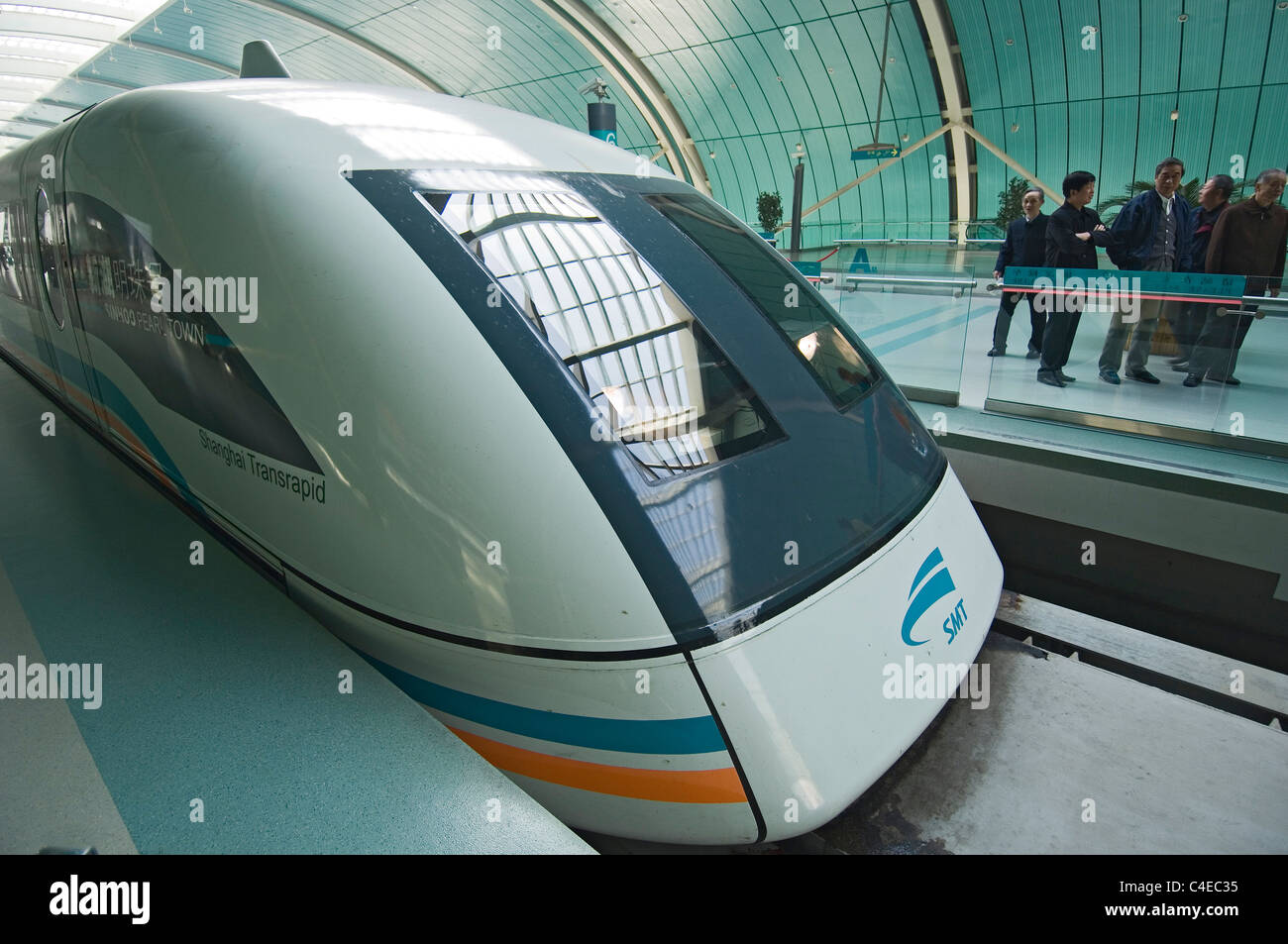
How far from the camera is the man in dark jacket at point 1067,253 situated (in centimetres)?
511

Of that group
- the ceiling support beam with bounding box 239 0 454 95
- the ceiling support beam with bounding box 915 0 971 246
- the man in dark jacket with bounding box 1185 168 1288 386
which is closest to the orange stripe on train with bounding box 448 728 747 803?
the man in dark jacket with bounding box 1185 168 1288 386

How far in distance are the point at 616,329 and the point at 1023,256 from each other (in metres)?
5.10

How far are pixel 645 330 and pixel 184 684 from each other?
5.89 ft

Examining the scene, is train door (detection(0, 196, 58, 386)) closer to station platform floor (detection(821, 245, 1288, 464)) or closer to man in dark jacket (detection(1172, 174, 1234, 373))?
station platform floor (detection(821, 245, 1288, 464))

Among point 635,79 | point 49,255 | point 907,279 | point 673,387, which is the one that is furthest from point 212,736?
point 635,79

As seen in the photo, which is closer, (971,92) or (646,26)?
(971,92)

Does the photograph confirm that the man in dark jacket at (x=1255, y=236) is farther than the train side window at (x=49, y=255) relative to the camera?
Yes

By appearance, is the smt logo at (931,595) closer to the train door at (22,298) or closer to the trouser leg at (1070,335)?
the trouser leg at (1070,335)

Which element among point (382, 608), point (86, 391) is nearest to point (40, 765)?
point (382, 608)

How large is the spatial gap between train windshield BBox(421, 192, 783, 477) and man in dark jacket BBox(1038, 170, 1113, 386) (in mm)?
3664

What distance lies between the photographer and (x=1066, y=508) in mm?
4594
